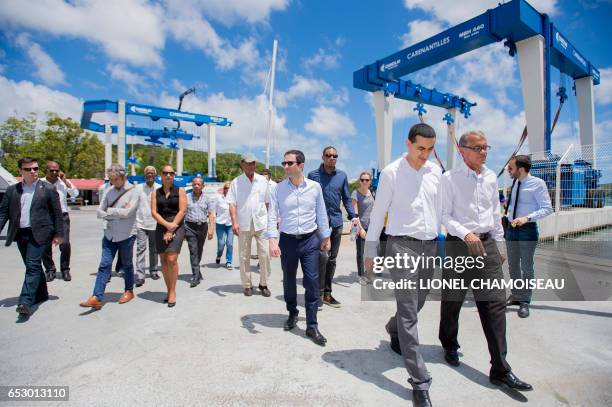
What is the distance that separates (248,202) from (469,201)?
2.90 m

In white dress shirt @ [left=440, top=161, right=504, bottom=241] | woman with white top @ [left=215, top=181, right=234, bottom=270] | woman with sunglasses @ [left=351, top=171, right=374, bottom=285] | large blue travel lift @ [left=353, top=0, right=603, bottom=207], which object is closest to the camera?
white dress shirt @ [left=440, top=161, right=504, bottom=241]

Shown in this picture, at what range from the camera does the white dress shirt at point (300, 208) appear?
329 cm

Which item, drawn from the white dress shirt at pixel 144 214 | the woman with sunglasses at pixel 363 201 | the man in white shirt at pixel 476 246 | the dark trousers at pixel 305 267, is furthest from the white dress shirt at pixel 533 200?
the white dress shirt at pixel 144 214

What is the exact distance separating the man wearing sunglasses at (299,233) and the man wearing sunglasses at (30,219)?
Result: 289 cm

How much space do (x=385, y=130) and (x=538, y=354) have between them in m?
18.1

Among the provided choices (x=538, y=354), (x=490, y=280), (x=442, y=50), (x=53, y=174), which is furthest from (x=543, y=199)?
(x=442, y=50)

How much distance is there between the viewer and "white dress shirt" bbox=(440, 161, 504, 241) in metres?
2.52

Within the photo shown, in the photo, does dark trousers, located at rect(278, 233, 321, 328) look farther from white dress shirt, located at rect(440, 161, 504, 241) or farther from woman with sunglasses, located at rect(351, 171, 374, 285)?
woman with sunglasses, located at rect(351, 171, 374, 285)

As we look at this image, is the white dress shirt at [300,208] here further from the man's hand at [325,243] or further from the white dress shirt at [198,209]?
the white dress shirt at [198,209]

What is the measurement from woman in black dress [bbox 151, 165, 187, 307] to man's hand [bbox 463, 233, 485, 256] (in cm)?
326

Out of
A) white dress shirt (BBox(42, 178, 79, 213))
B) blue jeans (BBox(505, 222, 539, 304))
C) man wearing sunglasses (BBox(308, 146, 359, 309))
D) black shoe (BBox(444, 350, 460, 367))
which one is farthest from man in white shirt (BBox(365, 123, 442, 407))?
white dress shirt (BBox(42, 178, 79, 213))

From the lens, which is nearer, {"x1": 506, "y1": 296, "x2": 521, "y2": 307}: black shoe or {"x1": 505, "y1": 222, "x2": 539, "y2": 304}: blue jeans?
{"x1": 505, "y1": 222, "x2": 539, "y2": 304}: blue jeans

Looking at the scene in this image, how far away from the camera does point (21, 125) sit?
31.1 metres

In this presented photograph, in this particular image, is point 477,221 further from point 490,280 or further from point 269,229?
point 269,229
